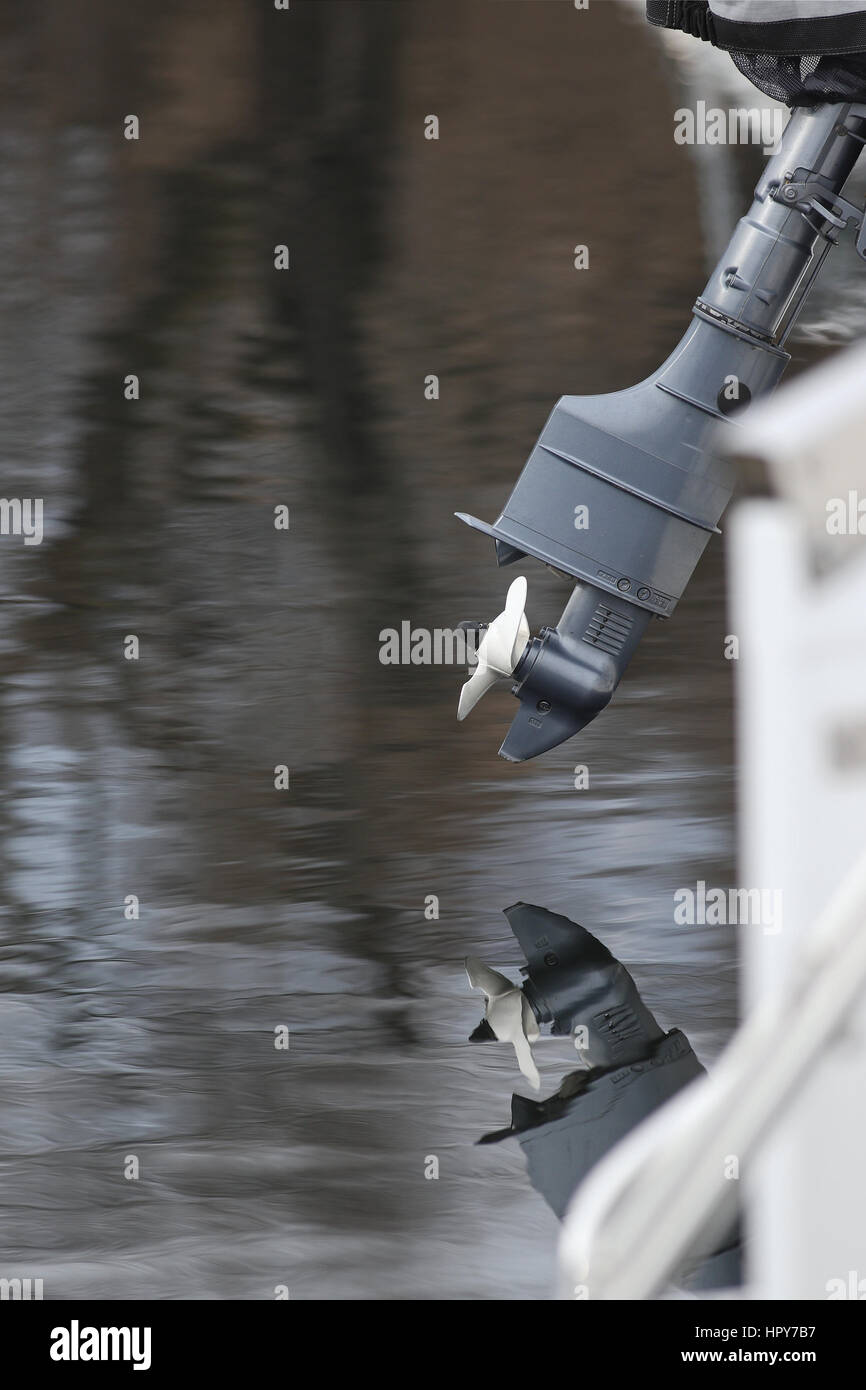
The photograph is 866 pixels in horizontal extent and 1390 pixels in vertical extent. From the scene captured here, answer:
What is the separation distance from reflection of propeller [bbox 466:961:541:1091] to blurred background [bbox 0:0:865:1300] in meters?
0.04

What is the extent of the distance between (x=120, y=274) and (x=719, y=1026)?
17.0 feet

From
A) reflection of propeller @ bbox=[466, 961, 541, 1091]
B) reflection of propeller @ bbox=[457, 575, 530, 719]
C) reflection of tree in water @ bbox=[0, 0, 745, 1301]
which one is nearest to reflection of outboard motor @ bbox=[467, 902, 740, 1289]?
reflection of propeller @ bbox=[466, 961, 541, 1091]

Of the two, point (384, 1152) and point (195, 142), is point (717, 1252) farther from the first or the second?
point (195, 142)

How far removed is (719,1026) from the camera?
2527 mm

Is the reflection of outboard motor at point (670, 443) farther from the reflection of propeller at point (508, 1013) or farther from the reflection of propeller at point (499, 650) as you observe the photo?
the reflection of propeller at point (508, 1013)

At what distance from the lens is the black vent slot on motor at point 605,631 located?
310 centimetres

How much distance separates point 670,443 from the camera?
2994mm

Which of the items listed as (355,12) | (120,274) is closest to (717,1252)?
(120,274)

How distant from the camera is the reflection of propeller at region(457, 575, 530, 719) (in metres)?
3.01

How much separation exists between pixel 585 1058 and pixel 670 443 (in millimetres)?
1206

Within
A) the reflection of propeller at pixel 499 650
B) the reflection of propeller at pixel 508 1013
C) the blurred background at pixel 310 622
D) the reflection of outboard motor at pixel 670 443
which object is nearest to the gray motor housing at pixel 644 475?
the reflection of outboard motor at pixel 670 443

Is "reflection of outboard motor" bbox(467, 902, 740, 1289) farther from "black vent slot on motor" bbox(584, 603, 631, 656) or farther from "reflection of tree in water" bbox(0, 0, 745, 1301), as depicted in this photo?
"black vent slot on motor" bbox(584, 603, 631, 656)

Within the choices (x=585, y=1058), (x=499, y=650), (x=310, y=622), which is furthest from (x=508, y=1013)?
(x=310, y=622)

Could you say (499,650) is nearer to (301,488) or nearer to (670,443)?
(670,443)
